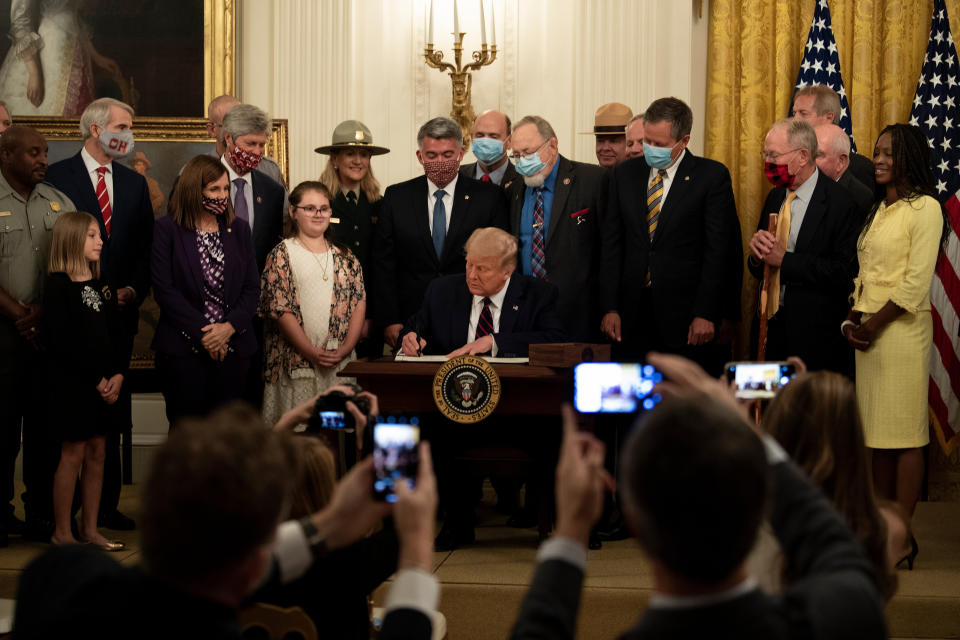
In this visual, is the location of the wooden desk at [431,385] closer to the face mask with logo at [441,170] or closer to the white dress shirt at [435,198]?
the white dress shirt at [435,198]

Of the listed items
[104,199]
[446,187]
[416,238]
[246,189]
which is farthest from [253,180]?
[446,187]

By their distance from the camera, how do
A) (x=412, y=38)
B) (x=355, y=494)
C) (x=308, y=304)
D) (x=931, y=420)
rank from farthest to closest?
(x=412, y=38), (x=931, y=420), (x=308, y=304), (x=355, y=494)

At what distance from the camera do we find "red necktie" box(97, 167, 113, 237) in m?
5.51

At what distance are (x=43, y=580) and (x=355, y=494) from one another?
47cm

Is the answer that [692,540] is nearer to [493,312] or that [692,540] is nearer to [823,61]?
[493,312]

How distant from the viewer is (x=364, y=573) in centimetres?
230

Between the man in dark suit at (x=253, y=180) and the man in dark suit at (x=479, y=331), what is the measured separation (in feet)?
3.69

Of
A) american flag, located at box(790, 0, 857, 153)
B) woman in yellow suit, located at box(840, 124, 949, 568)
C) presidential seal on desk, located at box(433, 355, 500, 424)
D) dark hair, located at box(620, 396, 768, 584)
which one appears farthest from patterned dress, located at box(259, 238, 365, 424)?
dark hair, located at box(620, 396, 768, 584)

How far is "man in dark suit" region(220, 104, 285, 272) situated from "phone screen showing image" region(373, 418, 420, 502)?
13.3ft

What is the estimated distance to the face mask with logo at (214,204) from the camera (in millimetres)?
5234

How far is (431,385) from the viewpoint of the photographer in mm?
4871

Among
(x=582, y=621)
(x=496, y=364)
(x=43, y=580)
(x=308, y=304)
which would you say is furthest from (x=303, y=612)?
(x=308, y=304)

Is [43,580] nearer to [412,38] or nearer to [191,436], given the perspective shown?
[191,436]

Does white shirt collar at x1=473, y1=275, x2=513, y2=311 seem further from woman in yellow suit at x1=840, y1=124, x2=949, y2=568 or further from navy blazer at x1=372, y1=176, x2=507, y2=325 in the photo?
woman in yellow suit at x1=840, y1=124, x2=949, y2=568
